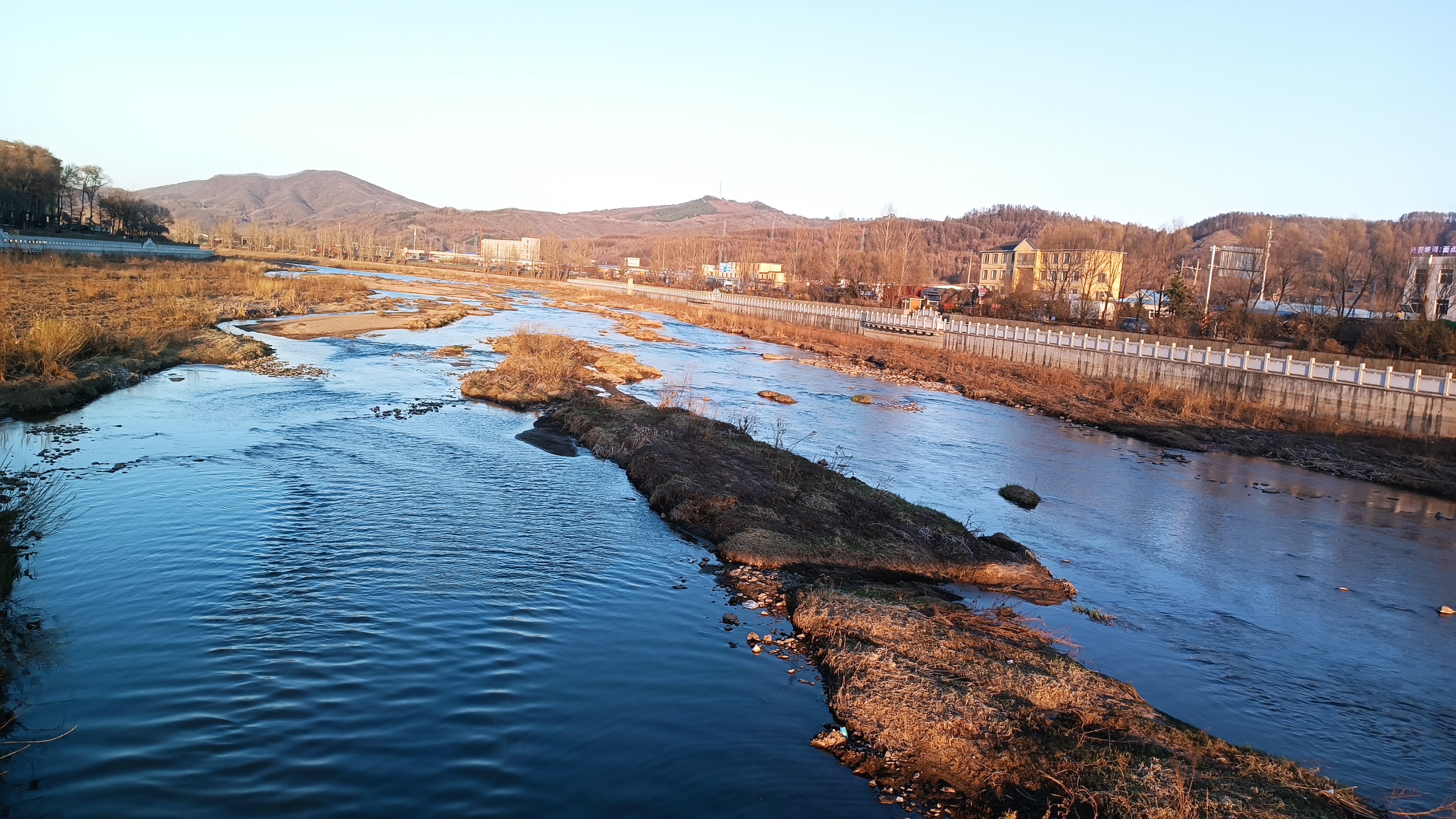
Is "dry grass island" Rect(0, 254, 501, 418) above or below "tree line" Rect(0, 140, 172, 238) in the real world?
below

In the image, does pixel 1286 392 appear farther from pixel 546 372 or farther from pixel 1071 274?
pixel 1071 274

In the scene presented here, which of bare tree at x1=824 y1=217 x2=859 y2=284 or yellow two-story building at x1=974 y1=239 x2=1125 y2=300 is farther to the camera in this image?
bare tree at x1=824 y1=217 x2=859 y2=284

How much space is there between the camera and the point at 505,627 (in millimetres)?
9477

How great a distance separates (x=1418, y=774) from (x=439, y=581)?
10693 mm

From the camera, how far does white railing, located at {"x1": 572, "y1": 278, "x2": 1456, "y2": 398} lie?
28516mm

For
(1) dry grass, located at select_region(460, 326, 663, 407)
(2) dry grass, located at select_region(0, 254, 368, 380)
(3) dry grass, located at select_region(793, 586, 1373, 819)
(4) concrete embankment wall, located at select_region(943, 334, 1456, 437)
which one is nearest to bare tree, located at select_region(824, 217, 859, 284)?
(2) dry grass, located at select_region(0, 254, 368, 380)

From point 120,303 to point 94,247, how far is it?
38452mm

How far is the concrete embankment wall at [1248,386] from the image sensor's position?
89.9 ft

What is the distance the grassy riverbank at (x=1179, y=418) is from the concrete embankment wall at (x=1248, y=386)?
16.7 inches

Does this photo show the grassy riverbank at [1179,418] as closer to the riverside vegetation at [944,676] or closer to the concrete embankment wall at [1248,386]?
the concrete embankment wall at [1248,386]

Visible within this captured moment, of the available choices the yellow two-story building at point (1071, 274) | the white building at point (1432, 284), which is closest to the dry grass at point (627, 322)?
the yellow two-story building at point (1071, 274)

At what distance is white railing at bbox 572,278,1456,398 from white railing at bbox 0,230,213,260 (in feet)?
170

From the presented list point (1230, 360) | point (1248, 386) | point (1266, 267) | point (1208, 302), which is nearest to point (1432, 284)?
point (1266, 267)

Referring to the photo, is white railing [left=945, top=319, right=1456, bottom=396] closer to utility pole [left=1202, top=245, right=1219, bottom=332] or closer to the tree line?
utility pole [left=1202, top=245, right=1219, bottom=332]
